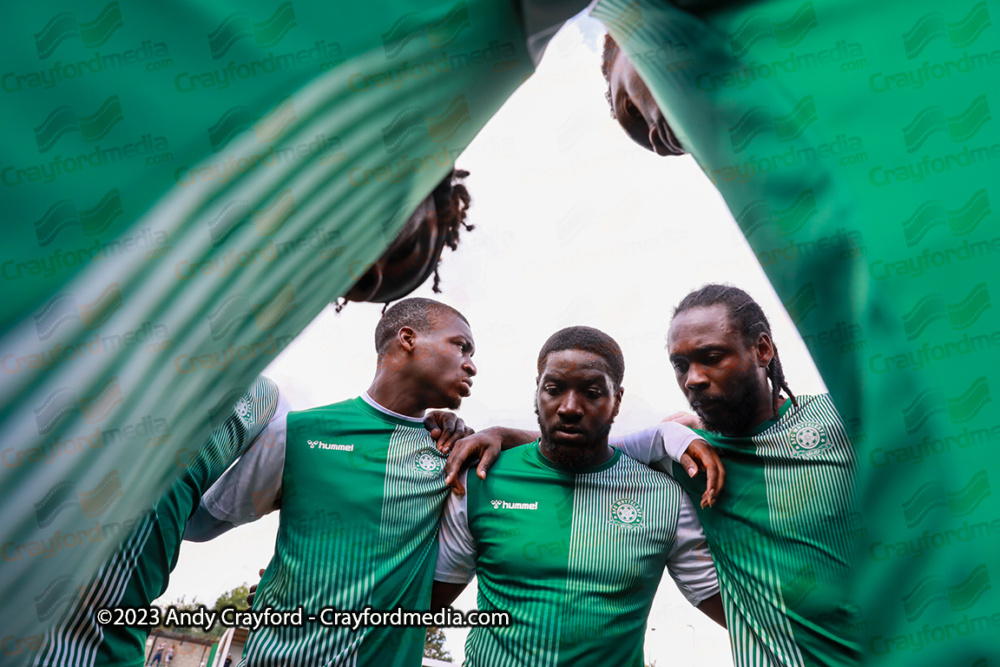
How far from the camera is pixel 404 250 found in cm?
206

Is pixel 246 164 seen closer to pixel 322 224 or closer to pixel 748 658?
pixel 322 224

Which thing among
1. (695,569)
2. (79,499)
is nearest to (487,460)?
(695,569)

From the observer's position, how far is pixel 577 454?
1948 millimetres

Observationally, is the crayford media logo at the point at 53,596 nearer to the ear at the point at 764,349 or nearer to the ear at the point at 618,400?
the ear at the point at 618,400

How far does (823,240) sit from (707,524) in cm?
78

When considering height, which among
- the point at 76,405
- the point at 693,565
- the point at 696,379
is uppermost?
the point at 696,379

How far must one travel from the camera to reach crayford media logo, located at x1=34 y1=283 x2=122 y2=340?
1590 mm

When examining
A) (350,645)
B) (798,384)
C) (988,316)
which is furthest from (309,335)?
(988,316)

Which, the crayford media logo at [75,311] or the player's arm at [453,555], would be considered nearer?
the crayford media logo at [75,311]

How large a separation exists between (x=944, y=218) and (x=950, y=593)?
35.0 inches

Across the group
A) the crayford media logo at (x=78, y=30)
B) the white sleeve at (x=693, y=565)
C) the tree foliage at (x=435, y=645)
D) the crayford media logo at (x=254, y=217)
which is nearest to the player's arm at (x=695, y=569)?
the white sleeve at (x=693, y=565)

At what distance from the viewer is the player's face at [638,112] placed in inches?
83.6

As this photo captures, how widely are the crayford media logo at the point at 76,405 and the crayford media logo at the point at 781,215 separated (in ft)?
5.25

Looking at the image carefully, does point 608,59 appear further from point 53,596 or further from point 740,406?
point 53,596
